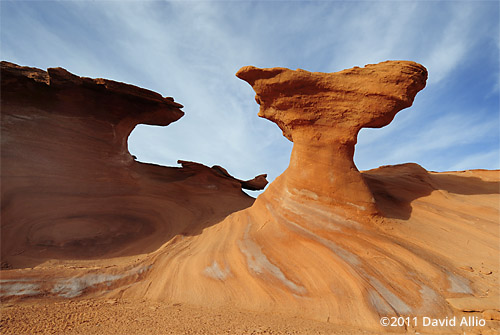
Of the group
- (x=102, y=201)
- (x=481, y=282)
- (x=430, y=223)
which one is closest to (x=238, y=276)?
(x=481, y=282)

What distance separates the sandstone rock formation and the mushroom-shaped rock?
0.03 meters

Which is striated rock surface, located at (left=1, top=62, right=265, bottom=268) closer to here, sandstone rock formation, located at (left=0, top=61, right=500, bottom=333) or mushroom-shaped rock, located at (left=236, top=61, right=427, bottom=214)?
sandstone rock formation, located at (left=0, top=61, right=500, bottom=333)

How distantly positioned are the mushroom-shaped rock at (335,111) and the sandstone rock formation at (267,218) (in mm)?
27

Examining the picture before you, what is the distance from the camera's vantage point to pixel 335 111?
688cm

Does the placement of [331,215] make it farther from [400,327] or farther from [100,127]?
[100,127]

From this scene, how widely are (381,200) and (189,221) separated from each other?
5804 mm

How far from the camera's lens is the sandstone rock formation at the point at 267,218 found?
15.9ft

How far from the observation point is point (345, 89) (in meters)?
6.77

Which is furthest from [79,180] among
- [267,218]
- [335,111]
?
[335,111]

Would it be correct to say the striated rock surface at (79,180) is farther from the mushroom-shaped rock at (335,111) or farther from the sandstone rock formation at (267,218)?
the mushroom-shaped rock at (335,111)

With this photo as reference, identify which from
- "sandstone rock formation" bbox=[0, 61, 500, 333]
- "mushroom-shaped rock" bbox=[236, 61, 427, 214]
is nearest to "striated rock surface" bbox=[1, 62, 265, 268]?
"sandstone rock formation" bbox=[0, 61, 500, 333]

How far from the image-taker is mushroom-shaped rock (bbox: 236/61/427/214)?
653 cm

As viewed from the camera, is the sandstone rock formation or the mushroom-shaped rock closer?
the sandstone rock formation

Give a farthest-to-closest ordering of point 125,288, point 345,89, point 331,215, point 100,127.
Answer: point 100,127, point 345,89, point 331,215, point 125,288
